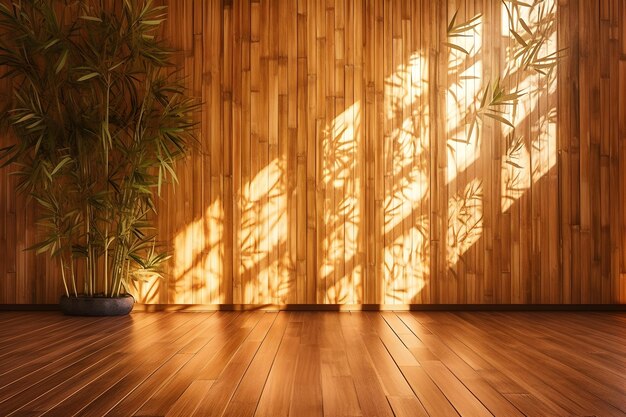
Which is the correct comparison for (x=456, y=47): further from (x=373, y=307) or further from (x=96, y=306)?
(x=96, y=306)

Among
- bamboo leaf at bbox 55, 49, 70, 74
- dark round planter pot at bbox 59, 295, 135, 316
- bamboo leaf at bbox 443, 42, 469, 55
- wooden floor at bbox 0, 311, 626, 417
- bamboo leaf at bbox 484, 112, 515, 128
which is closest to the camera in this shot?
wooden floor at bbox 0, 311, 626, 417

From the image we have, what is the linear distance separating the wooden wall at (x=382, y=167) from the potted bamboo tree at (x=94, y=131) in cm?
21

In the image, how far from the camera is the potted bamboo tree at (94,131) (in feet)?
13.0

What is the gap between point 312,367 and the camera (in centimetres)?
246

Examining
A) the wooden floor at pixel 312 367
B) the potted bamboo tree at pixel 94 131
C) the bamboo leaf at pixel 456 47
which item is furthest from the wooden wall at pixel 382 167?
the wooden floor at pixel 312 367

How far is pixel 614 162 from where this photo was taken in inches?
171

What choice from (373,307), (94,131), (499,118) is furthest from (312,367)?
(499,118)

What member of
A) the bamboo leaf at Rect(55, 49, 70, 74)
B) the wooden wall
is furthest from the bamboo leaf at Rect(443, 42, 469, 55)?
the bamboo leaf at Rect(55, 49, 70, 74)

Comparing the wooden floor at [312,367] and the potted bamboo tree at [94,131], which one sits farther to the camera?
the potted bamboo tree at [94,131]

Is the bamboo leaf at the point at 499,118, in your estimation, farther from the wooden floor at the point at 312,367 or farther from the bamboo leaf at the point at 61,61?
the bamboo leaf at the point at 61,61

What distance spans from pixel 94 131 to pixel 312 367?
2633 mm

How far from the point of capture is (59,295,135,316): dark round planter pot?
3955mm

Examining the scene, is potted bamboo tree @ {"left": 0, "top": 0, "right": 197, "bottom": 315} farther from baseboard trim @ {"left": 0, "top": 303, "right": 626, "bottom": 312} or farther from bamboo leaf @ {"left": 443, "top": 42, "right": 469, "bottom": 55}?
bamboo leaf @ {"left": 443, "top": 42, "right": 469, "bottom": 55}

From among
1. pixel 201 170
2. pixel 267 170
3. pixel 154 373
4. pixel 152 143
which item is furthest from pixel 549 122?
pixel 154 373
